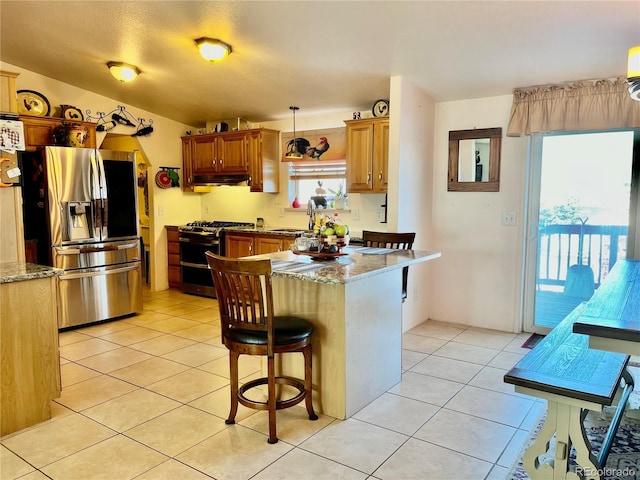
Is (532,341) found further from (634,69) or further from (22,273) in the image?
(22,273)

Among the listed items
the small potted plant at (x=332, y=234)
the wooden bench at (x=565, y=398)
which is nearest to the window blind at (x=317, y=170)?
the small potted plant at (x=332, y=234)

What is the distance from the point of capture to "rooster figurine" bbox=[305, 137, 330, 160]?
5355mm

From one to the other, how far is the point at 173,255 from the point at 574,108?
16.3 ft

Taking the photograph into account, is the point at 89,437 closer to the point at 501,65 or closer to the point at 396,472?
the point at 396,472

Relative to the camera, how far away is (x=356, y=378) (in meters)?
2.75

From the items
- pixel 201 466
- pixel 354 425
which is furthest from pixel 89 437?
pixel 354 425

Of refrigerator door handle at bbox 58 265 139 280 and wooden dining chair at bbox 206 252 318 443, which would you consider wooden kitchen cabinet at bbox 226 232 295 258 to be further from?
wooden dining chair at bbox 206 252 318 443

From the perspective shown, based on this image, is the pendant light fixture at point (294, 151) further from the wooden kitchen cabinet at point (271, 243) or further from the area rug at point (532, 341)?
the area rug at point (532, 341)

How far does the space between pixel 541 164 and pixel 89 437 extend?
13.6 feet

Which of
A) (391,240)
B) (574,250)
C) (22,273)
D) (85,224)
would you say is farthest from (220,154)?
(574,250)

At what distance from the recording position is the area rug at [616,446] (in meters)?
2.11

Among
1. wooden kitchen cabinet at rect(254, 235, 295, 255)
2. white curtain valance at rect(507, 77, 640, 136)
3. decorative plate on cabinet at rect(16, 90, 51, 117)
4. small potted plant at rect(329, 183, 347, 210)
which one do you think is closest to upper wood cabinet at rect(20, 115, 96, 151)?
decorative plate on cabinet at rect(16, 90, 51, 117)

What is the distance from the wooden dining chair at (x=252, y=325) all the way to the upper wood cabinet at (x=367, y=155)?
236cm

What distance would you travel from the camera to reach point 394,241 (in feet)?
12.1
